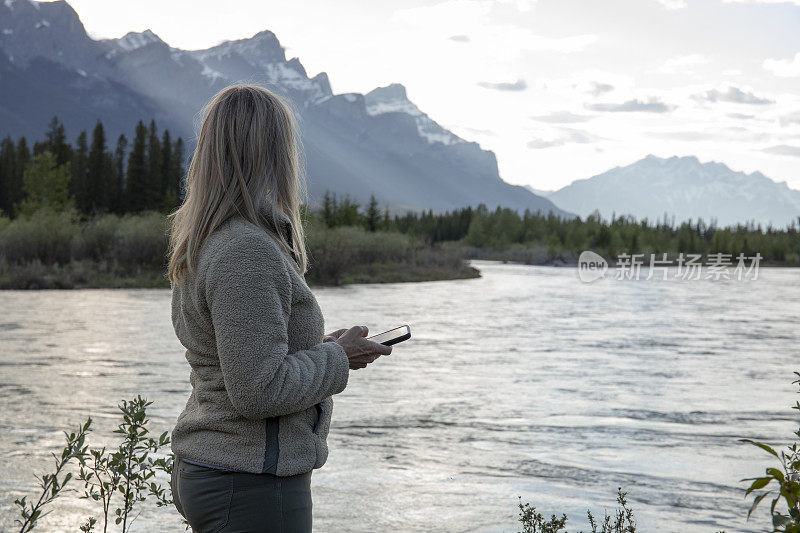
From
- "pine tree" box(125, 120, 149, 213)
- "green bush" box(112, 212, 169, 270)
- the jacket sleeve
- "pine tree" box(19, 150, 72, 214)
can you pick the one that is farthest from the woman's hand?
"pine tree" box(125, 120, 149, 213)

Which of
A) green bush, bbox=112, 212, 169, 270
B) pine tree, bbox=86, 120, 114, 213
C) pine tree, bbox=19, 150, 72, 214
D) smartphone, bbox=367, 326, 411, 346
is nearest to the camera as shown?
smartphone, bbox=367, 326, 411, 346

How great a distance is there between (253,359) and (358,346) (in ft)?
1.24

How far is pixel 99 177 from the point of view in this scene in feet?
231

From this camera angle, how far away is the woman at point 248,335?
2061mm

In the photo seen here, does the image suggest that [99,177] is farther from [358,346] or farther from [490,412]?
[358,346]

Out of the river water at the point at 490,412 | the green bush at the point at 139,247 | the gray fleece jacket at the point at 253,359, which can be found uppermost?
the gray fleece jacket at the point at 253,359

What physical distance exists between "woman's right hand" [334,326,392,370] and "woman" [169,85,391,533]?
25 mm

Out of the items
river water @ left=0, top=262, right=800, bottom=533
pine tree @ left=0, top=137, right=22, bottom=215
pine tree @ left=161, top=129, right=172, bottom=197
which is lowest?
river water @ left=0, top=262, right=800, bottom=533

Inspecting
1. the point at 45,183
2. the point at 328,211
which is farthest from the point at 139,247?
the point at 45,183

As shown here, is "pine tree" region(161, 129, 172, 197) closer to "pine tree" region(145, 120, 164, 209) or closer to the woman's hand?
"pine tree" region(145, 120, 164, 209)

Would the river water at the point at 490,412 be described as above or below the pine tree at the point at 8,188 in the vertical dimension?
below

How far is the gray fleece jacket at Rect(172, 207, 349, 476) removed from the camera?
205 centimetres

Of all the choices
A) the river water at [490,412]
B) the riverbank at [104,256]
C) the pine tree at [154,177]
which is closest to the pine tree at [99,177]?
the pine tree at [154,177]

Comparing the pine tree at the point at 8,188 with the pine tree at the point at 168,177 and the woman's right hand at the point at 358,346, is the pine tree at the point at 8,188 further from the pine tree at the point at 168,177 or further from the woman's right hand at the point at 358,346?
the woman's right hand at the point at 358,346
